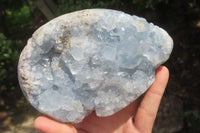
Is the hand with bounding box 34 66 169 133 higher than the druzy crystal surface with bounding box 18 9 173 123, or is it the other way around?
the druzy crystal surface with bounding box 18 9 173 123

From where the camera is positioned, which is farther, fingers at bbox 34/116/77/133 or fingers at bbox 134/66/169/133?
fingers at bbox 134/66/169/133

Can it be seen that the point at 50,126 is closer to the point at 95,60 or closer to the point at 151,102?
the point at 95,60

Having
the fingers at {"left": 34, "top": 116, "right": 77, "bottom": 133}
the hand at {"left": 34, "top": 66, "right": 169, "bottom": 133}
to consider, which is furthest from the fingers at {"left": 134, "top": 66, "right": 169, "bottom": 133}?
the fingers at {"left": 34, "top": 116, "right": 77, "bottom": 133}

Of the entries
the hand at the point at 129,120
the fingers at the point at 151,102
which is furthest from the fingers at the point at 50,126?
the fingers at the point at 151,102

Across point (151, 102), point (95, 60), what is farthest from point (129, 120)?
point (95, 60)

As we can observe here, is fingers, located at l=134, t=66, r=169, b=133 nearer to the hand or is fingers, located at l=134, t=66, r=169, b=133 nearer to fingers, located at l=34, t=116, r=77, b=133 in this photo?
the hand

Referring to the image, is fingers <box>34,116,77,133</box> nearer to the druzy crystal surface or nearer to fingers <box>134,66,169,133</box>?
the druzy crystal surface

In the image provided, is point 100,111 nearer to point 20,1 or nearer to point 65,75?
point 65,75
